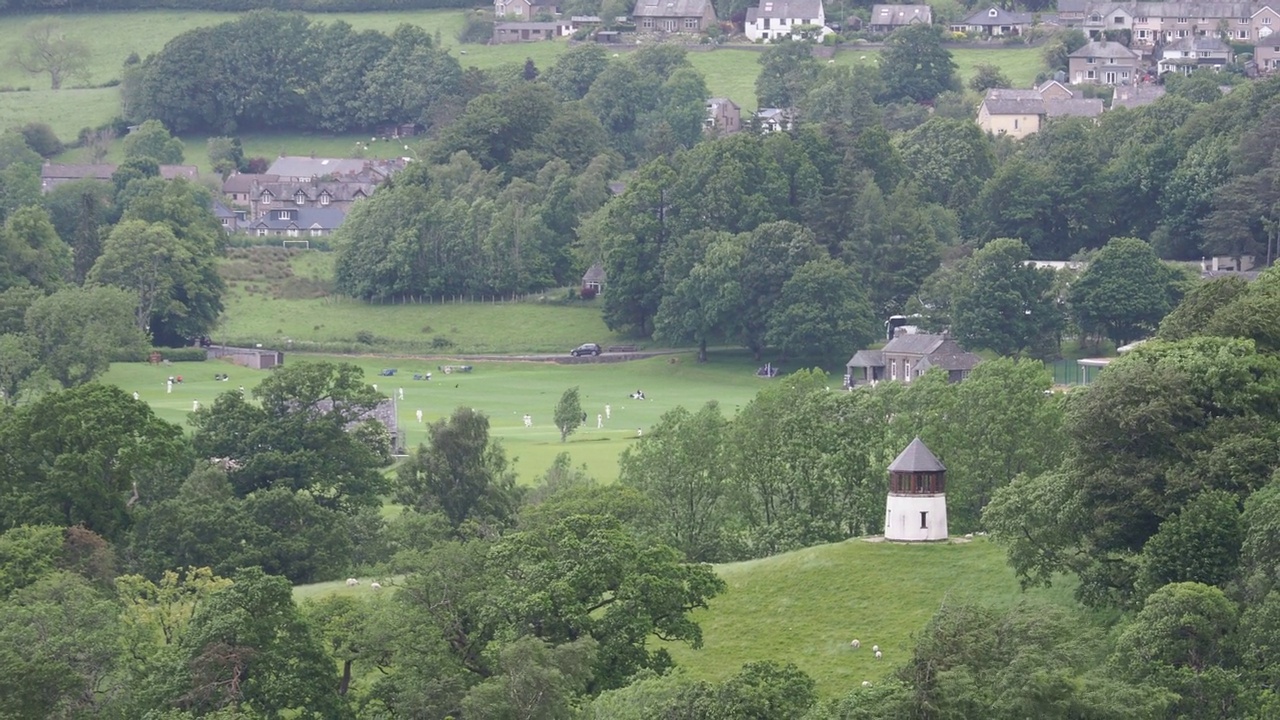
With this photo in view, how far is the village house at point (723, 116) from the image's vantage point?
589 feet

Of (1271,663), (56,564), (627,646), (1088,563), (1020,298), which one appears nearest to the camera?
(1271,663)

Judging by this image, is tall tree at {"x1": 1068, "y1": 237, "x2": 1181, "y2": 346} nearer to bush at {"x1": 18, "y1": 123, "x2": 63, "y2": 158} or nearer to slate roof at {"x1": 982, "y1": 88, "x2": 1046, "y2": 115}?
slate roof at {"x1": 982, "y1": 88, "x2": 1046, "y2": 115}

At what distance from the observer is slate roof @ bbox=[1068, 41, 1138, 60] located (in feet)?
612

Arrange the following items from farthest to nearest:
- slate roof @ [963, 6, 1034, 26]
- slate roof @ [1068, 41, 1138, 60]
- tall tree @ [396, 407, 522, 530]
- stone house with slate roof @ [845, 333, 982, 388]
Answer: slate roof @ [963, 6, 1034, 26] < slate roof @ [1068, 41, 1138, 60] < stone house with slate roof @ [845, 333, 982, 388] < tall tree @ [396, 407, 522, 530]

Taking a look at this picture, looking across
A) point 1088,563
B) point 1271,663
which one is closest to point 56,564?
point 1088,563

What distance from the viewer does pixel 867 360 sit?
401 feet

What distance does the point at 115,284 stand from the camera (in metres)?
136

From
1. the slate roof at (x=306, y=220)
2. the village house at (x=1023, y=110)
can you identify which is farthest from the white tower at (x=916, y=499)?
the village house at (x=1023, y=110)

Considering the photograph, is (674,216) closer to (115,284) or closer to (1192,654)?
(115,284)

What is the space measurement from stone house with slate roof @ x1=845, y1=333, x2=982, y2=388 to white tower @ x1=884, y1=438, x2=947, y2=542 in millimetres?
43936

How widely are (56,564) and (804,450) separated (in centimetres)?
2117

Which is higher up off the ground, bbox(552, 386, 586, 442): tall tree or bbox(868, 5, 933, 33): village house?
bbox(868, 5, 933, 33): village house

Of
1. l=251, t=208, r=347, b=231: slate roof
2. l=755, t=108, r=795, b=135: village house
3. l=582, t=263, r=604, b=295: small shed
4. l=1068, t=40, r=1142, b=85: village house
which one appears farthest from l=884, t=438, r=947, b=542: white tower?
l=1068, t=40, r=1142, b=85: village house

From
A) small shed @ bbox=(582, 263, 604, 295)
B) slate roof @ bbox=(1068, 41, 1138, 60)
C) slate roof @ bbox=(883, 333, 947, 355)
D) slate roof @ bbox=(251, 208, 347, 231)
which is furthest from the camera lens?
slate roof @ bbox=(1068, 41, 1138, 60)
